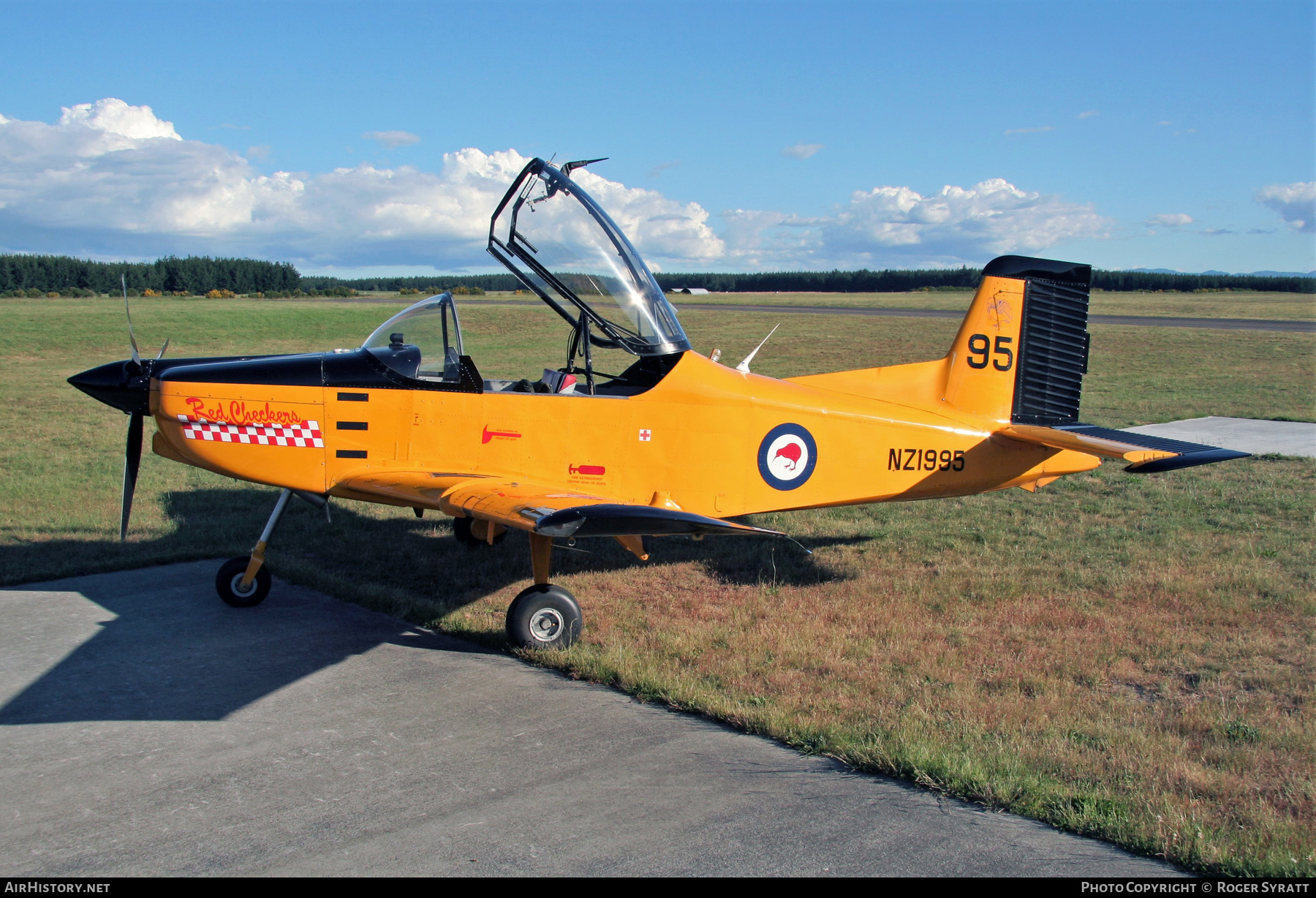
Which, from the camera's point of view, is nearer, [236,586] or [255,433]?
[255,433]

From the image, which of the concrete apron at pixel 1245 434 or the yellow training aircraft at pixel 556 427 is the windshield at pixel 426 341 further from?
the concrete apron at pixel 1245 434

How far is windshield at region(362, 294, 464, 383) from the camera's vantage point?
6.22 metres

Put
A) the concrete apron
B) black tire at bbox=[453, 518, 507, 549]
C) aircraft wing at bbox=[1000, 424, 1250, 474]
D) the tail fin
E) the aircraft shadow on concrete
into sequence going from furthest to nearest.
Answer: the concrete apron, black tire at bbox=[453, 518, 507, 549], the tail fin, aircraft wing at bbox=[1000, 424, 1250, 474], the aircraft shadow on concrete

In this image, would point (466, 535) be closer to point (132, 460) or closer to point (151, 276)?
point (132, 460)

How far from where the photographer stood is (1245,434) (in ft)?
44.3

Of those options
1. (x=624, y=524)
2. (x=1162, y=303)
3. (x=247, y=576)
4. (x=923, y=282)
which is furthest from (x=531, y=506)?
(x=923, y=282)

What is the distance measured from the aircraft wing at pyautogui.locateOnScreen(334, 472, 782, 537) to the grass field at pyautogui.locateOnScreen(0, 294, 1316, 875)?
0.95 meters

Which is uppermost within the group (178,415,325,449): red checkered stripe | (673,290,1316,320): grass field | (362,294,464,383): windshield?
(673,290,1316,320): grass field

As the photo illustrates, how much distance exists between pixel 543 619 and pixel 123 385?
3.39 m

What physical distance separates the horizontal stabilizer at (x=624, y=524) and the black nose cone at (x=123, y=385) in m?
3.34

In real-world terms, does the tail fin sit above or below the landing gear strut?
above

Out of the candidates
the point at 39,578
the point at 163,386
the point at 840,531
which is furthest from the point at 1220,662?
the point at 39,578

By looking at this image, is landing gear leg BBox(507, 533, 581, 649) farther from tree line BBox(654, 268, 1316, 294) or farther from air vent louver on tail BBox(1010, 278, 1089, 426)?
tree line BBox(654, 268, 1316, 294)

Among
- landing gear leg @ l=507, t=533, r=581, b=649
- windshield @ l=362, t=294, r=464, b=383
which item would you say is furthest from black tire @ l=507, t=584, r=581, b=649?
windshield @ l=362, t=294, r=464, b=383
